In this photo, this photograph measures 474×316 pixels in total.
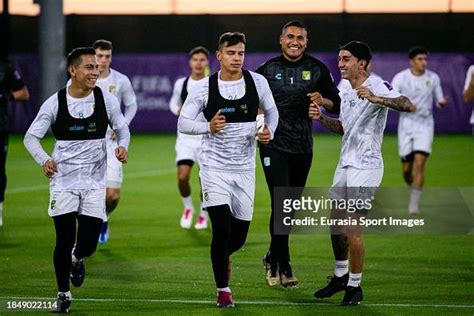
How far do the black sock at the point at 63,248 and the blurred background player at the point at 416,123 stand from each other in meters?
8.86

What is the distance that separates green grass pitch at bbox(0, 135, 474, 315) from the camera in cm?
1152

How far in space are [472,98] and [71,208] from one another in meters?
4.95

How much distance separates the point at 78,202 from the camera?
11203mm

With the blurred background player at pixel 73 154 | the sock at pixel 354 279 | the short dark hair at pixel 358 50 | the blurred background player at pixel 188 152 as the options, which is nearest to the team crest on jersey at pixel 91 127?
the blurred background player at pixel 73 154

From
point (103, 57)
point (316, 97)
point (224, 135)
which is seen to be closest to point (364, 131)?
point (316, 97)

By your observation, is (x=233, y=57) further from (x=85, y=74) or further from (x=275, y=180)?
(x=275, y=180)

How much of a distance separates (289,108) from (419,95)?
23.9 ft

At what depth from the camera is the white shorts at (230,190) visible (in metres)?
11.4

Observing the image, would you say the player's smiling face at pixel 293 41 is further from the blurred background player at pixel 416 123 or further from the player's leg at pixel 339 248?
the blurred background player at pixel 416 123

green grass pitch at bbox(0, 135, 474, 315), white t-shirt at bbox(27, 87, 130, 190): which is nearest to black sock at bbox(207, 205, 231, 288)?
green grass pitch at bbox(0, 135, 474, 315)

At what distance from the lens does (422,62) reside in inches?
779

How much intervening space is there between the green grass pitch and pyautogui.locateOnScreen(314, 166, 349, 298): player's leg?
124 mm

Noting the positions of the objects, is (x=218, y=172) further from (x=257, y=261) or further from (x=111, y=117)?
(x=257, y=261)

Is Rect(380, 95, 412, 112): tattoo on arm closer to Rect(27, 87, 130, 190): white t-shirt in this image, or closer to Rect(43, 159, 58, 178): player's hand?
Rect(27, 87, 130, 190): white t-shirt
